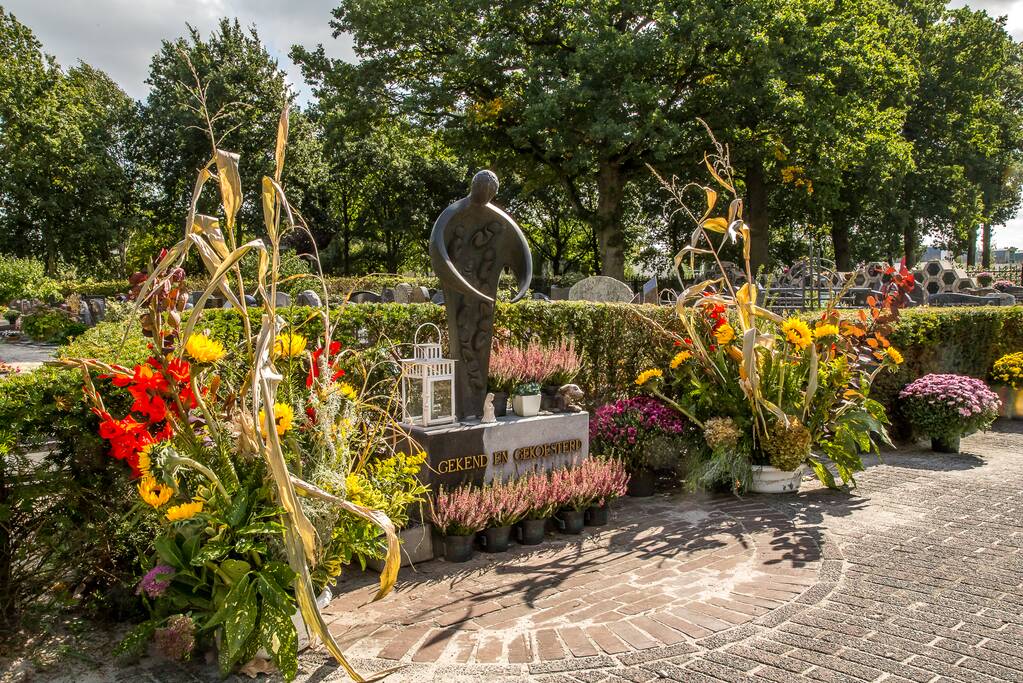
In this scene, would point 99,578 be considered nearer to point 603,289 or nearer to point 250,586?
point 250,586

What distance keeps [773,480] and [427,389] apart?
324cm

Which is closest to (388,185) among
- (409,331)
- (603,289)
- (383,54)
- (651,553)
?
(383,54)

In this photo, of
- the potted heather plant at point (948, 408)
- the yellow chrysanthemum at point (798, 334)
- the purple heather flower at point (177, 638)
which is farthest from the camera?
the potted heather plant at point (948, 408)

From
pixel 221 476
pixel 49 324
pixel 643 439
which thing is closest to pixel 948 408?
pixel 643 439

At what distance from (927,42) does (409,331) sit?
1124 inches

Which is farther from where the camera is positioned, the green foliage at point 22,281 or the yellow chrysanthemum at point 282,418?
the green foliage at point 22,281

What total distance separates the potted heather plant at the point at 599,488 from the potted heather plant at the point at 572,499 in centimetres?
4

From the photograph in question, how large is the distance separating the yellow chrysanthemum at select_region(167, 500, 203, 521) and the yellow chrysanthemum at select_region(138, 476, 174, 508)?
63mm

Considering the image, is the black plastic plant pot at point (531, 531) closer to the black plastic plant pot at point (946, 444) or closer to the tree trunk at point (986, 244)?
the black plastic plant pot at point (946, 444)

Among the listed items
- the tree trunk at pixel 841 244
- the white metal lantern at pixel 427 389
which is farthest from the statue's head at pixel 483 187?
the tree trunk at pixel 841 244

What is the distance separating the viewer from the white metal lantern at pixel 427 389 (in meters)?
5.55

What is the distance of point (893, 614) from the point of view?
163 inches

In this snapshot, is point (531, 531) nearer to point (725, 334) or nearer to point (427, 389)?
point (427, 389)

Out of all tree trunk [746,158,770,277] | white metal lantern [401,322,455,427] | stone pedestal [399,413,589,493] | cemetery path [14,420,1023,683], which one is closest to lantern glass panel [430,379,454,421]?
white metal lantern [401,322,455,427]
